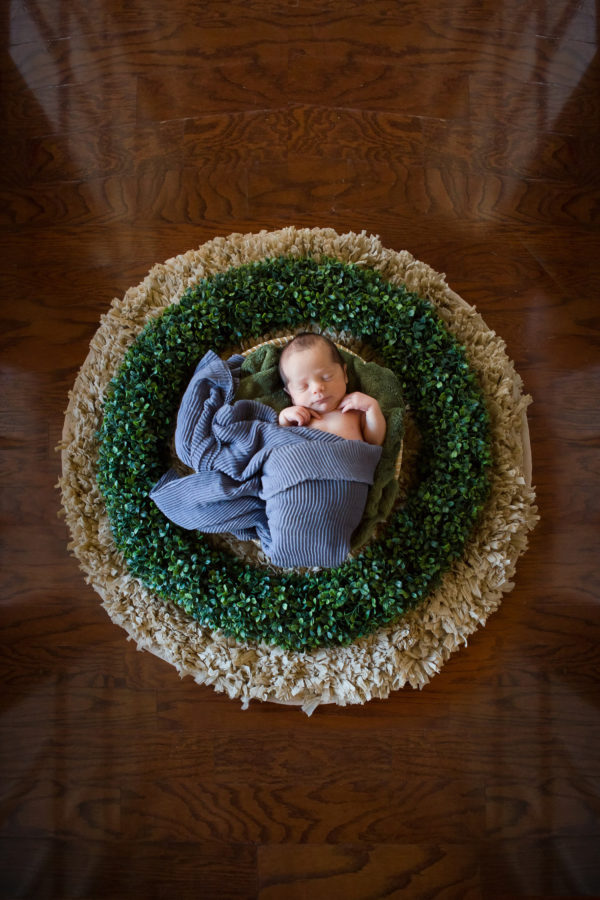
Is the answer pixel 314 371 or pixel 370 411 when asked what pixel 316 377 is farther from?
pixel 370 411

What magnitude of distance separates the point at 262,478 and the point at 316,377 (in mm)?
239

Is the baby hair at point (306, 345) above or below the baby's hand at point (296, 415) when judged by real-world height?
above

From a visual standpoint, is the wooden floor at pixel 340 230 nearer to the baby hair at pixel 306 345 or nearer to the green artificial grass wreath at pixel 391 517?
the green artificial grass wreath at pixel 391 517

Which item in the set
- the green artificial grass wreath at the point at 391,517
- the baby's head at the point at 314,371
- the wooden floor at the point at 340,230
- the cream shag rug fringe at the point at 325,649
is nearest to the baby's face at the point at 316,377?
the baby's head at the point at 314,371

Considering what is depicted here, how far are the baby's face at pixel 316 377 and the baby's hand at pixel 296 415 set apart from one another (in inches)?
0.6

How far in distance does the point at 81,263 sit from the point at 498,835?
66.2 inches

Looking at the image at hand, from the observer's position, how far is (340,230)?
1.71 meters

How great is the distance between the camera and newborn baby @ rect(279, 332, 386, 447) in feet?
4.55

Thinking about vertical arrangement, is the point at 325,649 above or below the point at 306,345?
below

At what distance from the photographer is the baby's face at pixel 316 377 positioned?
54.4 inches

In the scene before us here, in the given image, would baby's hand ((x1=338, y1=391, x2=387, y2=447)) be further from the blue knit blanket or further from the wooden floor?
the wooden floor

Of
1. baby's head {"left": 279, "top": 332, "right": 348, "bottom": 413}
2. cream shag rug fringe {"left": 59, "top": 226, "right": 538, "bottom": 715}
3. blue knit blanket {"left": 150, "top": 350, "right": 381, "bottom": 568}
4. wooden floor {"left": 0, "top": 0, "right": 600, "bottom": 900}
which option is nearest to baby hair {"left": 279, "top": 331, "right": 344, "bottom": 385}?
baby's head {"left": 279, "top": 332, "right": 348, "bottom": 413}

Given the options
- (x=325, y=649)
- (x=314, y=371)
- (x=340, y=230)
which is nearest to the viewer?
(x=314, y=371)

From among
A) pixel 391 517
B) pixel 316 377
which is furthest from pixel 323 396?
pixel 391 517
